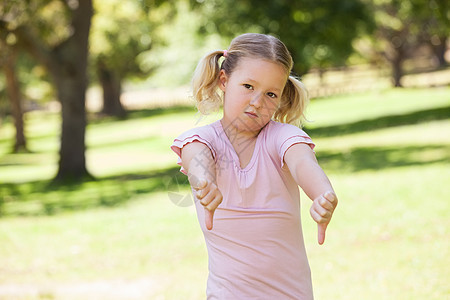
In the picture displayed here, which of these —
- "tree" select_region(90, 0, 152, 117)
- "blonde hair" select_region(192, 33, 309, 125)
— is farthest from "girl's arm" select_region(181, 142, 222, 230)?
"tree" select_region(90, 0, 152, 117)

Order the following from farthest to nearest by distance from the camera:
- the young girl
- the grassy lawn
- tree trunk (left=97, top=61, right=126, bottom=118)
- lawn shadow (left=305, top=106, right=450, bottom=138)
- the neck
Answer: tree trunk (left=97, top=61, right=126, bottom=118), lawn shadow (left=305, top=106, right=450, bottom=138), the grassy lawn, the neck, the young girl

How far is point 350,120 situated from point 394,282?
23.0 meters

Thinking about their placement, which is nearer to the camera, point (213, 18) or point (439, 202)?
point (439, 202)

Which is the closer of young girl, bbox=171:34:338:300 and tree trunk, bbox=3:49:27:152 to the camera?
young girl, bbox=171:34:338:300

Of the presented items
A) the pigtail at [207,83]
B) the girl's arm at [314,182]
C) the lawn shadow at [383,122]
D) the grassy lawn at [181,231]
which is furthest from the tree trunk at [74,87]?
the girl's arm at [314,182]

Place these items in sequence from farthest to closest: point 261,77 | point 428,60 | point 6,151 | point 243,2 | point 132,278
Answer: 1. point 428,60
2. point 6,151
3. point 243,2
4. point 132,278
5. point 261,77

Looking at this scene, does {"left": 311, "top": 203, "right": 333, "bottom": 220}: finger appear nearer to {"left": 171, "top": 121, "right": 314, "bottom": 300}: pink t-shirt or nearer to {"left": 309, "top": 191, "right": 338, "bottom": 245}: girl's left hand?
{"left": 309, "top": 191, "right": 338, "bottom": 245}: girl's left hand

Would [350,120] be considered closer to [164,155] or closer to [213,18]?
[213,18]

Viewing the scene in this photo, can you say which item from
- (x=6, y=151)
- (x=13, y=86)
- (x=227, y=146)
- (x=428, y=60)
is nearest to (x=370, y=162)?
(x=227, y=146)

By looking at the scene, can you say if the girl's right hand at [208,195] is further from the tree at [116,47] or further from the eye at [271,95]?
the tree at [116,47]

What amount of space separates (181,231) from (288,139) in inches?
281

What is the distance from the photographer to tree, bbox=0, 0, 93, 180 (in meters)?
15.4

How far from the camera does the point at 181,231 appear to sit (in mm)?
9211

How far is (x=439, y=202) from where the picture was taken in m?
9.65
